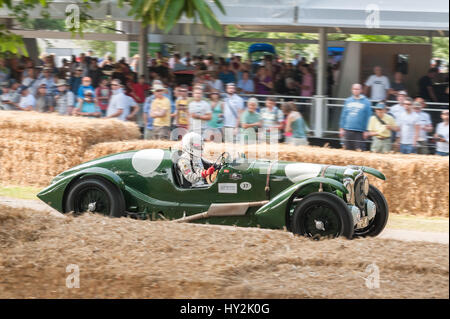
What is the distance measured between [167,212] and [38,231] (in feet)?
9.32

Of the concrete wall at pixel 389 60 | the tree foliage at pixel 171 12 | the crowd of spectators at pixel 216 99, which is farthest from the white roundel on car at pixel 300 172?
the concrete wall at pixel 389 60

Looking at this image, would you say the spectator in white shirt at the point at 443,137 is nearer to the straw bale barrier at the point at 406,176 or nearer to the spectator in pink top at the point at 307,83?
the straw bale barrier at the point at 406,176

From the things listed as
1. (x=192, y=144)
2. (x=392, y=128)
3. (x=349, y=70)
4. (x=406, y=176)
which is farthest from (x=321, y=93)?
(x=192, y=144)

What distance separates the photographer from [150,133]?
13.0 metres

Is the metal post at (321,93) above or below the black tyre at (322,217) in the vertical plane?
above

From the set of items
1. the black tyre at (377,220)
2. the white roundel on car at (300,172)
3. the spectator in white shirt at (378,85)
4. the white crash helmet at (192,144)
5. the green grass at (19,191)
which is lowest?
the green grass at (19,191)

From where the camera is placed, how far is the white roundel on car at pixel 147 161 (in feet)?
28.6

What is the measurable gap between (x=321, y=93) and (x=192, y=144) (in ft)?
20.1

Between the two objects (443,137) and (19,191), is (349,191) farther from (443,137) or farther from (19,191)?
(19,191)

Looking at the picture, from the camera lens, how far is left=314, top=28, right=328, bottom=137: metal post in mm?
13562

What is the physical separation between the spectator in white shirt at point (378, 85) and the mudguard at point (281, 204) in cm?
622

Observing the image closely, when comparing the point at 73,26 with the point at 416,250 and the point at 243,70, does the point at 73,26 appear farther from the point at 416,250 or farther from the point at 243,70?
the point at 243,70

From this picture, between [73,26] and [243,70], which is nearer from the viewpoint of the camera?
[73,26]

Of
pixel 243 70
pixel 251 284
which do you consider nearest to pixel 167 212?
pixel 251 284
